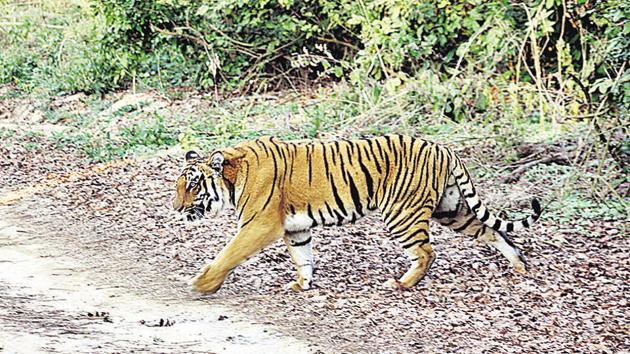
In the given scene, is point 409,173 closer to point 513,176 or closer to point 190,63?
point 513,176

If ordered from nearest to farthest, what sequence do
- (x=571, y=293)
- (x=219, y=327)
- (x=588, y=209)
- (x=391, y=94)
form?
1. (x=219, y=327)
2. (x=571, y=293)
3. (x=588, y=209)
4. (x=391, y=94)

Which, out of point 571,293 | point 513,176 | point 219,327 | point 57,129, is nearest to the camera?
point 219,327

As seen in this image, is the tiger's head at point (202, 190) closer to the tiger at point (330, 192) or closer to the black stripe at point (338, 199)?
the tiger at point (330, 192)

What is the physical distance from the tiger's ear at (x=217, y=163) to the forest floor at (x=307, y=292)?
87cm

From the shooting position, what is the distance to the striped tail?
704cm

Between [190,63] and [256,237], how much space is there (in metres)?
10.1

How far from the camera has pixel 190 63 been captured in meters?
16.4

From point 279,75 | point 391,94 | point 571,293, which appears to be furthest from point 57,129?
point 571,293

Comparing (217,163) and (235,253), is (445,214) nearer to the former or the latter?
(235,253)

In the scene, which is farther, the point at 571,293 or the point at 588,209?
the point at 588,209

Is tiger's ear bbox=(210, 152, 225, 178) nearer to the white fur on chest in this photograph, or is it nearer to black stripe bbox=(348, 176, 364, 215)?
the white fur on chest

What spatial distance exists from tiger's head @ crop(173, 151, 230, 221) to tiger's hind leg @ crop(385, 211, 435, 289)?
132 cm

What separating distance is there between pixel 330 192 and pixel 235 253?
843 millimetres

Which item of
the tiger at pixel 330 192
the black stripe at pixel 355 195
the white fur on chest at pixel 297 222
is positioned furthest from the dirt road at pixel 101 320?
the black stripe at pixel 355 195
